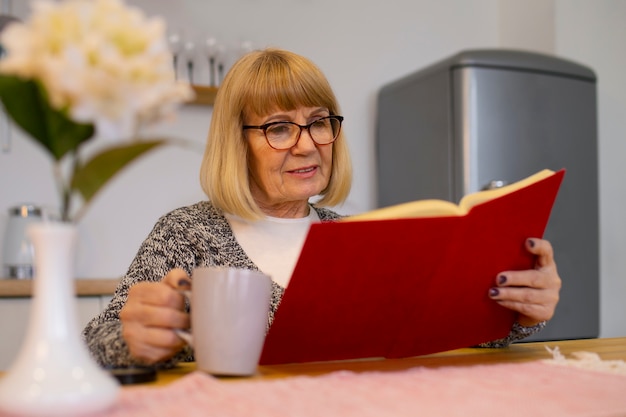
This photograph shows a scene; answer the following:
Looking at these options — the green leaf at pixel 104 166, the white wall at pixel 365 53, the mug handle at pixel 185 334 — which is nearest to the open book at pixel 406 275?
the mug handle at pixel 185 334

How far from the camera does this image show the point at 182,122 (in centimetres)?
271

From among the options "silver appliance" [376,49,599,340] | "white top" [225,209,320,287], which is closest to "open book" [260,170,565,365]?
"white top" [225,209,320,287]

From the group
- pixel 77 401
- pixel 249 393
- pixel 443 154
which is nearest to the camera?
pixel 77 401

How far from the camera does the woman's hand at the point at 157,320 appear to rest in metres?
0.90

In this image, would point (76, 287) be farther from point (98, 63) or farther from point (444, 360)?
point (98, 63)

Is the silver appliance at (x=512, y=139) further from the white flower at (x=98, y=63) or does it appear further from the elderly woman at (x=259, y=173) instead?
the white flower at (x=98, y=63)

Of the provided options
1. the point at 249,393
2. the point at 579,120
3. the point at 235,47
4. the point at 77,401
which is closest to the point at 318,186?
the point at 249,393

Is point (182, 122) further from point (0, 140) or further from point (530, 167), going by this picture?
point (530, 167)

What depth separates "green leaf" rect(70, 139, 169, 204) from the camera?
1.87 feet

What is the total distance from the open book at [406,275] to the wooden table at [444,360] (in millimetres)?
27

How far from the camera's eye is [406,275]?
3.08 ft

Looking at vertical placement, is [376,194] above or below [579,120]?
below

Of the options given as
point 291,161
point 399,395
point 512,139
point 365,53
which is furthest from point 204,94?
point 399,395

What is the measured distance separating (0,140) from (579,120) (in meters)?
2.11
